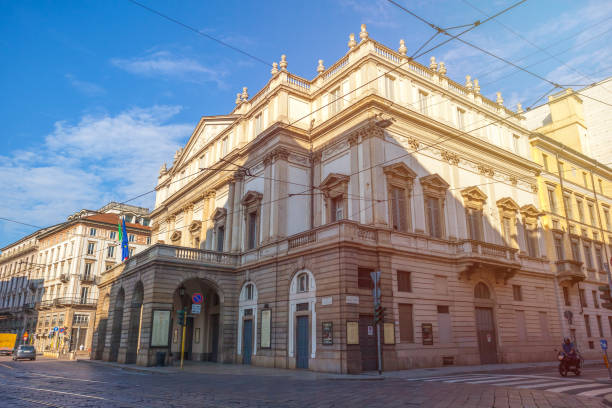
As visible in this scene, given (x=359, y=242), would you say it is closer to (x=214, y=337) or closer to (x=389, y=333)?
(x=389, y=333)

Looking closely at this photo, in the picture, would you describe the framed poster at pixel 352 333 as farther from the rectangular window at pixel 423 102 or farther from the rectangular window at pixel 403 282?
the rectangular window at pixel 423 102

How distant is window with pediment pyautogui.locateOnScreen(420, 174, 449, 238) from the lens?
25.6 m

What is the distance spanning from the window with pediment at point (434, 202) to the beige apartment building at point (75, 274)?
3960 centimetres

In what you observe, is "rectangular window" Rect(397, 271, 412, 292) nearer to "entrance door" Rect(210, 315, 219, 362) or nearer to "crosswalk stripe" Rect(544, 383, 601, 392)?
"crosswalk stripe" Rect(544, 383, 601, 392)

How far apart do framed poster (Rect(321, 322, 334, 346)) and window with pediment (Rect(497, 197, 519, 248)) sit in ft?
50.6

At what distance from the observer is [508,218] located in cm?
3044

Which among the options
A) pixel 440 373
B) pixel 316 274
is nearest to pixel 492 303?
pixel 440 373

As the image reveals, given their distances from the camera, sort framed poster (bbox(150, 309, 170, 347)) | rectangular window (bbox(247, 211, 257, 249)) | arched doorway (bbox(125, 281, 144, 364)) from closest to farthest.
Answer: framed poster (bbox(150, 309, 170, 347)) < arched doorway (bbox(125, 281, 144, 364)) < rectangular window (bbox(247, 211, 257, 249))

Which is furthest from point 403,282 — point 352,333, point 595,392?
point 595,392

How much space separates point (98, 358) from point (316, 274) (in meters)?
20.3

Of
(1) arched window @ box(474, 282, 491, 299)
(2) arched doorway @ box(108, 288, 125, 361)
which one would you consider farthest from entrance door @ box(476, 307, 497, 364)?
(2) arched doorway @ box(108, 288, 125, 361)

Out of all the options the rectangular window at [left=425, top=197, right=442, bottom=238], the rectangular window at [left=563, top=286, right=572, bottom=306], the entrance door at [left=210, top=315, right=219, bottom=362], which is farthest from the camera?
the rectangular window at [left=563, top=286, right=572, bottom=306]

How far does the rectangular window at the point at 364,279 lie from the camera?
21.1 m

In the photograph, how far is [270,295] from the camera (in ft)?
82.0
